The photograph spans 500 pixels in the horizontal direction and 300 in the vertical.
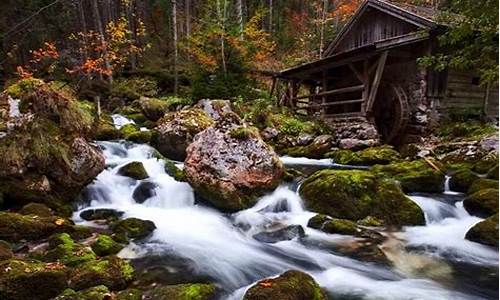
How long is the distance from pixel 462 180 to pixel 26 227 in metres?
8.30

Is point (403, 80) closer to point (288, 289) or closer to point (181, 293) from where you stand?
point (288, 289)

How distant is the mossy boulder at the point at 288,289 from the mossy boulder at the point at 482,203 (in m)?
4.50

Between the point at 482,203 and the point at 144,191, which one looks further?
the point at 144,191

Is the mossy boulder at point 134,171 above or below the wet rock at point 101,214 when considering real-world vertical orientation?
above

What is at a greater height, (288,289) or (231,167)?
(231,167)

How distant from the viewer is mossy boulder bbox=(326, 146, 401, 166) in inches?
451

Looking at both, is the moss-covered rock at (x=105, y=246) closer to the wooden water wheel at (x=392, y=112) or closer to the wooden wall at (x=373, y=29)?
the wooden water wheel at (x=392, y=112)

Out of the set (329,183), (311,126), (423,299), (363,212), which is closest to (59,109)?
(329,183)

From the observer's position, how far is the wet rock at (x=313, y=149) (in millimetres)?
13180

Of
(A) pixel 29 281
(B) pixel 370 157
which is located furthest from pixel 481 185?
(A) pixel 29 281

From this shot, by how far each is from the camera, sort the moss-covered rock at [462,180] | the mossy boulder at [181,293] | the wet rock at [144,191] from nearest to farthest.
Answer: the mossy boulder at [181,293], the wet rock at [144,191], the moss-covered rock at [462,180]

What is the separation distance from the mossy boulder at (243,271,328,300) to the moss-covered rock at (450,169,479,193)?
5832mm

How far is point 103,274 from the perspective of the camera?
4.41 m

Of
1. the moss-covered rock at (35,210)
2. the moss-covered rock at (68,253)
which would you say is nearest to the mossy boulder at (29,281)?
the moss-covered rock at (68,253)
